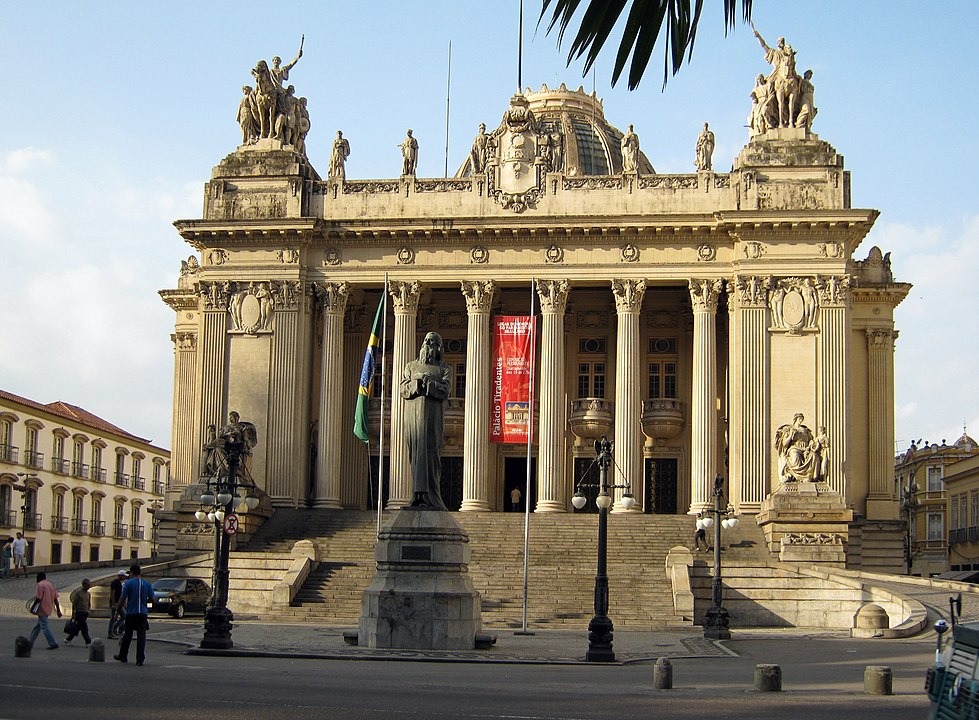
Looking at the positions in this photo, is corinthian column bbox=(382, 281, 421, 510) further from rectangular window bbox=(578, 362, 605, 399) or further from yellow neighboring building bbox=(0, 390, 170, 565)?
yellow neighboring building bbox=(0, 390, 170, 565)

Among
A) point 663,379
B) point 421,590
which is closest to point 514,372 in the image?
point 663,379

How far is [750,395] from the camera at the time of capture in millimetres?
47750

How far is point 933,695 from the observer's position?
31.1ft

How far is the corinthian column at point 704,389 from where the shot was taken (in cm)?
4834

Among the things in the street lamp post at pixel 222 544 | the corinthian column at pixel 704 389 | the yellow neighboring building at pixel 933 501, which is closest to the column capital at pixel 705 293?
the corinthian column at pixel 704 389

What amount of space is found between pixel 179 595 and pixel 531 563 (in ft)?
36.1

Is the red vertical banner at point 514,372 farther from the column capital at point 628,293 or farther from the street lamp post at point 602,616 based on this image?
the street lamp post at point 602,616

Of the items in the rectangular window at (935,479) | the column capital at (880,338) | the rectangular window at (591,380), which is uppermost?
the column capital at (880,338)

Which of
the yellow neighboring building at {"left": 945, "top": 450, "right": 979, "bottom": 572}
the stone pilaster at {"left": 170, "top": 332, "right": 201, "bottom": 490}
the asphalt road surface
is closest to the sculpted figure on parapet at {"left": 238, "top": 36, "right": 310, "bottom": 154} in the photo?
the stone pilaster at {"left": 170, "top": 332, "right": 201, "bottom": 490}

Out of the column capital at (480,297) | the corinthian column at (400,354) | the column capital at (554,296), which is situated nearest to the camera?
the column capital at (554,296)

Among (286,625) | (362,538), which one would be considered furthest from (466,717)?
(362,538)

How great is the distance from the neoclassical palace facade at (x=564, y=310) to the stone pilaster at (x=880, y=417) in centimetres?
8

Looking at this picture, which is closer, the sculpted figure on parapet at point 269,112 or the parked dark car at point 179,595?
the parked dark car at point 179,595

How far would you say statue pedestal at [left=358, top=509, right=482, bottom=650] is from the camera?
25125mm
